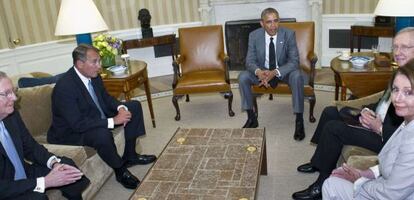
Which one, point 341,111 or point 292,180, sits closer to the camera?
point 341,111

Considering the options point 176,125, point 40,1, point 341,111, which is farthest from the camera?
point 40,1

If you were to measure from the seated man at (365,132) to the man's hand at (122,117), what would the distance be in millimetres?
1387

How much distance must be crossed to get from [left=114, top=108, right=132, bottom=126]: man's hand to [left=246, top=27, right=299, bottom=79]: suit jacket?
55.6 inches

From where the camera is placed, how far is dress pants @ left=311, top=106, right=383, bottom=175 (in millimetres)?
2459

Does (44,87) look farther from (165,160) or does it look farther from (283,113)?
(283,113)

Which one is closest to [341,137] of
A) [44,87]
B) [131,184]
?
[131,184]

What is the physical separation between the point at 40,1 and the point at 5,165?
3.38m

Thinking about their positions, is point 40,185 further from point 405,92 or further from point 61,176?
point 405,92

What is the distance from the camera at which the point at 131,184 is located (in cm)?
300

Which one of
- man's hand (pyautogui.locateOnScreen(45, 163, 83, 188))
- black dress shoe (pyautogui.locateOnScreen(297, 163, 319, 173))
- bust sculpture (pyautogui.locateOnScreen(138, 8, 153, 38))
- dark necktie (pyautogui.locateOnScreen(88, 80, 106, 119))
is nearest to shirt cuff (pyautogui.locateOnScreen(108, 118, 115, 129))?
dark necktie (pyautogui.locateOnScreen(88, 80, 106, 119))

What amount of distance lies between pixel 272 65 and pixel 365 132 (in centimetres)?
168

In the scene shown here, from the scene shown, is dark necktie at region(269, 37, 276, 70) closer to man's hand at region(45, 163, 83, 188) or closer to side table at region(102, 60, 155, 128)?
side table at region(102, 60, 155, 128)

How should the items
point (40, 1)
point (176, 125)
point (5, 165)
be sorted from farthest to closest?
point (40, 1) < point (176, 125) < point (5, 165)

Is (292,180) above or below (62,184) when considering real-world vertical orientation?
below
